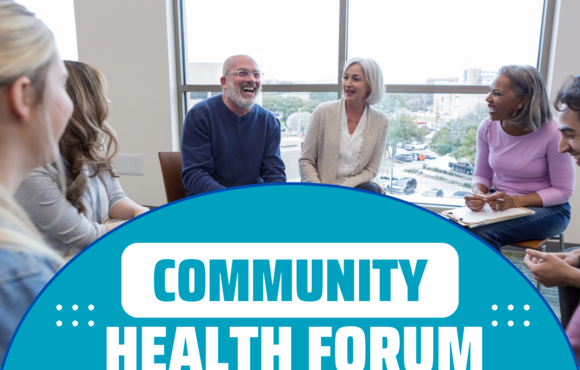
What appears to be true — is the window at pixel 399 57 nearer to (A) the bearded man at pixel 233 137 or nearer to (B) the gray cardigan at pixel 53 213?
(A) the bearded man at pixel 233 137

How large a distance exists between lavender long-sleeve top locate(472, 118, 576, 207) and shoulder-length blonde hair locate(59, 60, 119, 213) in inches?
80.5

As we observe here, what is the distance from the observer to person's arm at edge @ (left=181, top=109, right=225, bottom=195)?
7.70 ft

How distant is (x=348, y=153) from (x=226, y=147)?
0.80m

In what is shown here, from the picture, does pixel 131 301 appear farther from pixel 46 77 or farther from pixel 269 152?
pixel 269 152

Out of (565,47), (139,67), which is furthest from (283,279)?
(139,67)

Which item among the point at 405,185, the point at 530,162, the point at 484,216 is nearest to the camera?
the point at 484,216

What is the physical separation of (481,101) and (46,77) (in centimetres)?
324

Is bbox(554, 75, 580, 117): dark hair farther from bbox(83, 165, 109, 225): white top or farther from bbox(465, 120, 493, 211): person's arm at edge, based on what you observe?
bbox(83, 165, 109, 225): white top

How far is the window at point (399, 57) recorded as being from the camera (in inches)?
124

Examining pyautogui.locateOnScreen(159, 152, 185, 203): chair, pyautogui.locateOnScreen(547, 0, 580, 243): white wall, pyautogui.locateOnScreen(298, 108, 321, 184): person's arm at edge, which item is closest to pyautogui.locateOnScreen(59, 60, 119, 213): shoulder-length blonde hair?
pyautogui.locateOnScreen(159, 152, 185, 203): chair

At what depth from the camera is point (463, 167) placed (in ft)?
10.9

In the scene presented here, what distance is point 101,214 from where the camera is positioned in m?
1.72

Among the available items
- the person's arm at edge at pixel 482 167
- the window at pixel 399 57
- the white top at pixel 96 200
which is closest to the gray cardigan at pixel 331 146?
the person's arm at edge at pixel 482 167

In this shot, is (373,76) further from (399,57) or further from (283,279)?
(283,279)
